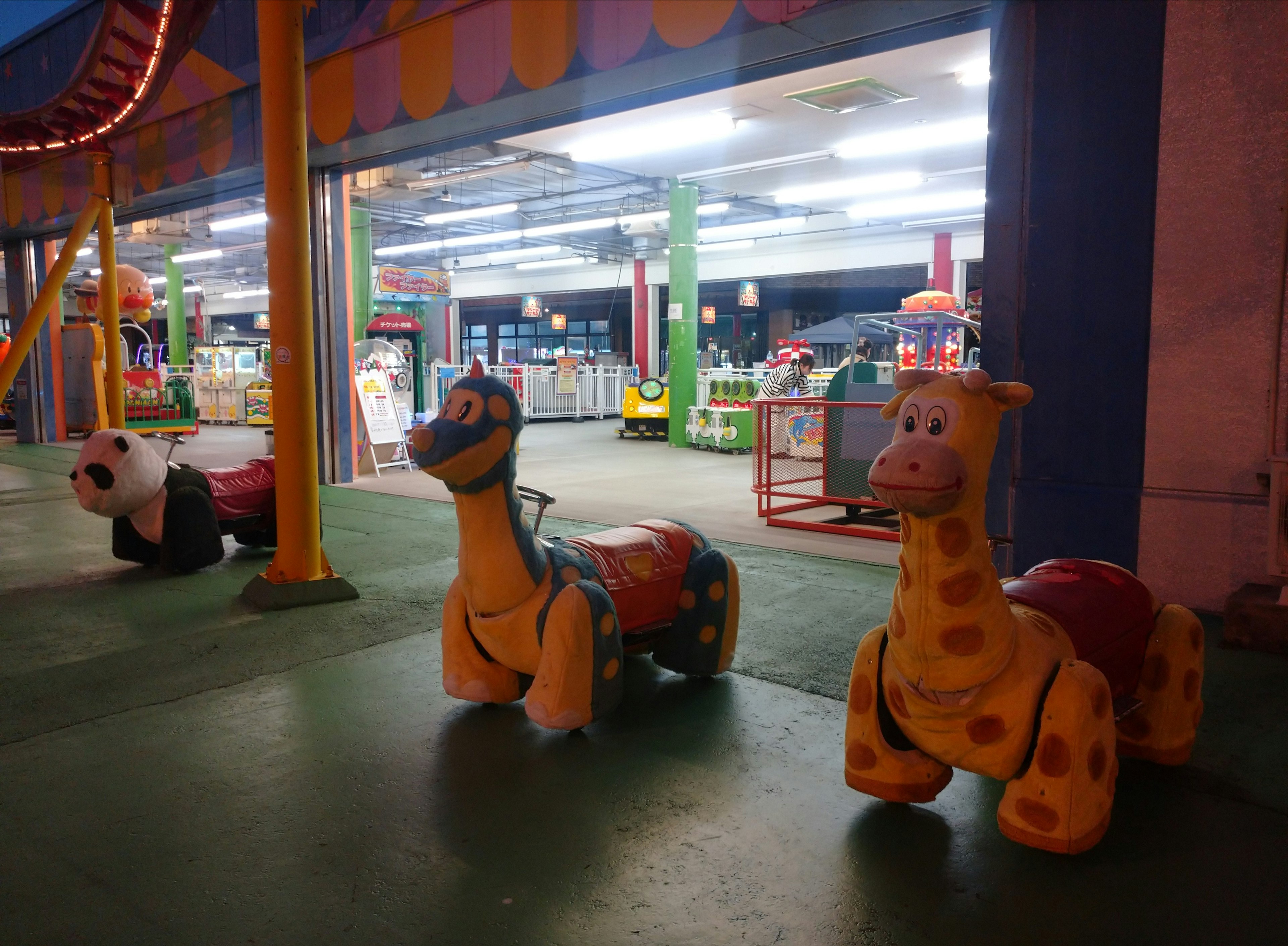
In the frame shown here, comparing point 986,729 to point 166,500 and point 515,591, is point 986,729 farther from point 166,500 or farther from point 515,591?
point 166,500

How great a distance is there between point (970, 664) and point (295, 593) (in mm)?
3872

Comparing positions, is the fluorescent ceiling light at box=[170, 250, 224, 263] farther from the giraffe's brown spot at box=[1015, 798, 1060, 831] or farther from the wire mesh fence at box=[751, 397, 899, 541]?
the giraffe's brown spot at box=[1015, 798, 1060, 831]

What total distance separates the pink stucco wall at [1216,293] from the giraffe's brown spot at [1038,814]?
297 cm

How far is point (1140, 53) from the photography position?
461 centimetres

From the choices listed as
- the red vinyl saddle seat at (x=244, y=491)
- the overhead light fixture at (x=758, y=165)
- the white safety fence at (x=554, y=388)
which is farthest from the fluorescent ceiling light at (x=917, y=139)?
the red vinyl saddle seat at (x=244, y=491)

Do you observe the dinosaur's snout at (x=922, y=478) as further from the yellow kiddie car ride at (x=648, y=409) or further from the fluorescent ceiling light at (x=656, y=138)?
the yellow kiddie car ride at (x=648, y=409)

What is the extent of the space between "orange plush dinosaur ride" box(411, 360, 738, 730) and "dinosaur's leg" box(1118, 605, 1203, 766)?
5.74 ft

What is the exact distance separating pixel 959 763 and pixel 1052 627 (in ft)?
1.57

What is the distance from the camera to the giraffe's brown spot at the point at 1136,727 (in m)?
2.93

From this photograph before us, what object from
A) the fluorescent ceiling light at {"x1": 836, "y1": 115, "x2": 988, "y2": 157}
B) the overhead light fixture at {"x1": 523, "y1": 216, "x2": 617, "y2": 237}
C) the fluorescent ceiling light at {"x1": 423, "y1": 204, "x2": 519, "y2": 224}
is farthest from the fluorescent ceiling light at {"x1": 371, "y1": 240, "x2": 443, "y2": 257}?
the fluorescent ceiling light at {"x1": 836, "y1": 115, "x2": 988, "y2": 157}

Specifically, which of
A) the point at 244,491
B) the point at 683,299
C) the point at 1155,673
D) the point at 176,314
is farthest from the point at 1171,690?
the point at 176,314

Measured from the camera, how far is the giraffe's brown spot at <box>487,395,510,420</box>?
3.08 m

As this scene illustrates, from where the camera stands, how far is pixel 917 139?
12.1 meters

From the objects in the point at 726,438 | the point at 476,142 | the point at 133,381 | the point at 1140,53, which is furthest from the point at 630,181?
the point at 1140,53
